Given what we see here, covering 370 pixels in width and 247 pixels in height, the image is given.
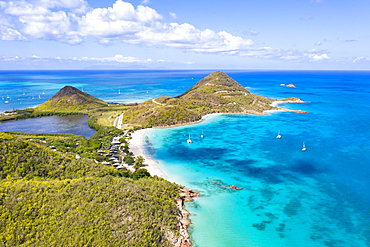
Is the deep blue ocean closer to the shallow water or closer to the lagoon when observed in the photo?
the shallow water

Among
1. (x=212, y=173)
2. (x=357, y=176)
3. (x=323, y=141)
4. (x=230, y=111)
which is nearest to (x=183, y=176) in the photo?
(x=212, y=173)

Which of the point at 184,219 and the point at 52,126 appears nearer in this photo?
the point at 184,219

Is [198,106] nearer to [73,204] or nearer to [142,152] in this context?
[142,152]

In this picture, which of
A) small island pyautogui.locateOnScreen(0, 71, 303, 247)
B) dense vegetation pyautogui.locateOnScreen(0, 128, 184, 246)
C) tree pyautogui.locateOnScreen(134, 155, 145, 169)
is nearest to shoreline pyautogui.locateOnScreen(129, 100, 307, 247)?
small island pyautogui.locateOnScreen(0, 71, 303, 247)

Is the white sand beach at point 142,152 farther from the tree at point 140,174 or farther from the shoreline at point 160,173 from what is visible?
the tree at point 140,174

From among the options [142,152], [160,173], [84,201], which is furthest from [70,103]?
[84,201]

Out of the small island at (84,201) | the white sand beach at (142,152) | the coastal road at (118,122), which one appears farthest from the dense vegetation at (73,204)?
the coastal road at (118,122)

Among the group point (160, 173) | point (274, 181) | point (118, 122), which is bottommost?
point (274, 181)

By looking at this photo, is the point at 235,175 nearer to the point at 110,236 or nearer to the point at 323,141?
the point at 110,236
